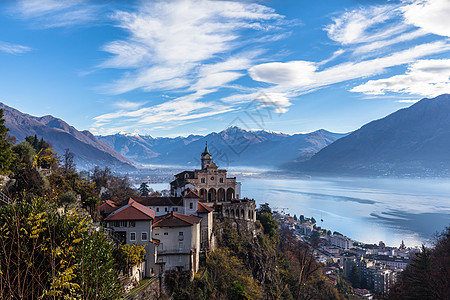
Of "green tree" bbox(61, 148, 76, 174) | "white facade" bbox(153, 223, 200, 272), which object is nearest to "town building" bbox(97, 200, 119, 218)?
"white facade" bbox(153, 223, 200, 272)

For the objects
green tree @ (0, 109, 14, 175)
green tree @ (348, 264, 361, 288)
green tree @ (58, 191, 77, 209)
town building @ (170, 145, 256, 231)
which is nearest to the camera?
green tree @ (0, 109, 14, 175)

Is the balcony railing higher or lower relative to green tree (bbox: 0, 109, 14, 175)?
lower

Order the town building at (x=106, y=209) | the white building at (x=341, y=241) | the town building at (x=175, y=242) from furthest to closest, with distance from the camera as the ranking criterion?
the white building at (x=341, y=241) → the town building at (x=106, y=209) → the town building at (x=175, y=242)

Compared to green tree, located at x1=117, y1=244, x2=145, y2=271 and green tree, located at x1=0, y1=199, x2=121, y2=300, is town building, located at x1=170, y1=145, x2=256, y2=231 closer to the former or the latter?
green tree, located at x1=117, y1=244, x2=145, y2=271

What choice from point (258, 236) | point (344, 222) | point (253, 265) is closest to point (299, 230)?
point (344, 222)

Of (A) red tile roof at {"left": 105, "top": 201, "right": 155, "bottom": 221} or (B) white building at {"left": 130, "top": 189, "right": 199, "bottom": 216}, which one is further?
(B) white building at {"left": 130, "top": 189, "right": 199, "bottom": 216}

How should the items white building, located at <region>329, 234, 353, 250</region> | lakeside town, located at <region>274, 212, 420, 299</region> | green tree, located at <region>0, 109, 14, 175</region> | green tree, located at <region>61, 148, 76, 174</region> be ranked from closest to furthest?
green tree, located at <region>0, 109, 14, 175</region>
green tree, located at <region>61, 148, 76, 174</region>
lakeside town, located at <region>274, 212, 420, 299</region>
white building, located at <region>329, 234, 353, 250</region>

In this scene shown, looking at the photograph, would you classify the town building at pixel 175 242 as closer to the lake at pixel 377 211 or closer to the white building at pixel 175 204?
the white building at pixel 175 204

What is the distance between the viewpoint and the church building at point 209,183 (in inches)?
1355

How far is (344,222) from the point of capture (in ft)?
290

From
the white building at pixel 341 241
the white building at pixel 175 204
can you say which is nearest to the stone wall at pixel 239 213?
the white building at pixel 175 204

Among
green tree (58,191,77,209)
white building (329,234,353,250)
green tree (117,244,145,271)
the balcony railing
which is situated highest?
green tree (58,191,77,209)

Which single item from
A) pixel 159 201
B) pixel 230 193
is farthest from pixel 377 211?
pixel 159 201

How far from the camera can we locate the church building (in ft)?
113
